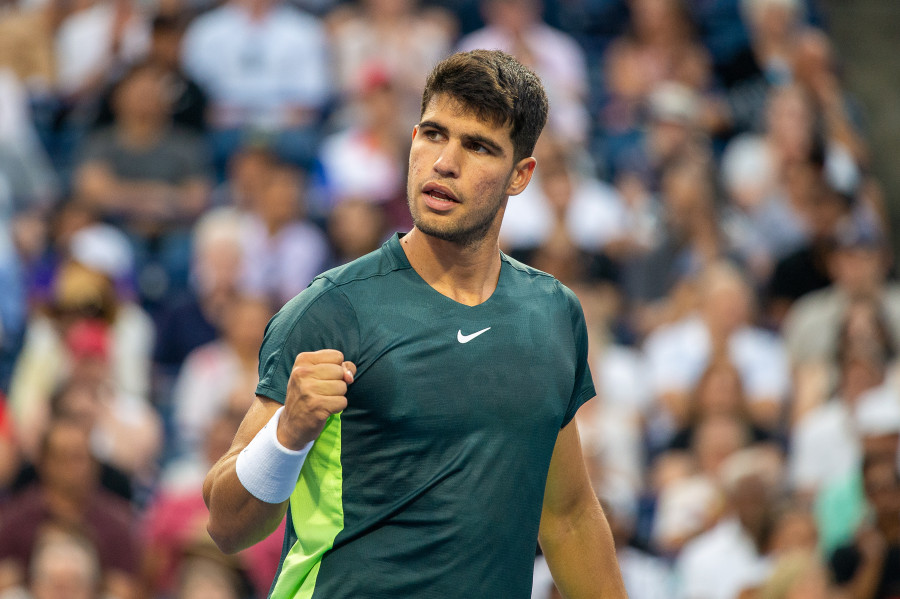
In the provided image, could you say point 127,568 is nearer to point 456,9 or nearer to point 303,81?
point 303,81

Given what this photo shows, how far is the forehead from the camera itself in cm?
272

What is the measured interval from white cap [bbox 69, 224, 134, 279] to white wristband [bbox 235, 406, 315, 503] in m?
5.68

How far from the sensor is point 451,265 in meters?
2.83

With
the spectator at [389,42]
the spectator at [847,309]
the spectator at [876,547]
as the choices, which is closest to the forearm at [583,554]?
the spectator at [876,547]

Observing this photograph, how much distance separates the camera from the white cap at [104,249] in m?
8.20

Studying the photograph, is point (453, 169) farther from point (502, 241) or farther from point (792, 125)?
point (792, 125)

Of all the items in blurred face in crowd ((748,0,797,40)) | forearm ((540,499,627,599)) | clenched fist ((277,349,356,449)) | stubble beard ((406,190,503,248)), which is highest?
blurred face in crowd ((748,0,797,40))

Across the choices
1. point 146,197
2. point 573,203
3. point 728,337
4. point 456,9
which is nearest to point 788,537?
point 728,337

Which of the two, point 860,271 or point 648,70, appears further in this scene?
point 648,70

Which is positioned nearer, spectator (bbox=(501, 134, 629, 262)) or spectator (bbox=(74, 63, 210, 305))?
spectator (bbox=(501, 134, 629, 262))

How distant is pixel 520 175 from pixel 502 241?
5.53 meters

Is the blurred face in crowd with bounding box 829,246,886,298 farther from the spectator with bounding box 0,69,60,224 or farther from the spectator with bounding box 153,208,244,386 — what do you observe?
the spectator with bounding box 0,69,60,224

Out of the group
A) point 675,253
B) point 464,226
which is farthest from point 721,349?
point 464,226

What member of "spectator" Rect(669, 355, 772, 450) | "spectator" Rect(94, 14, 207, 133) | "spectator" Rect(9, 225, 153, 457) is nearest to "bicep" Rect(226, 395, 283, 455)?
"spectator" Rect(9, 225, 153, 457)
